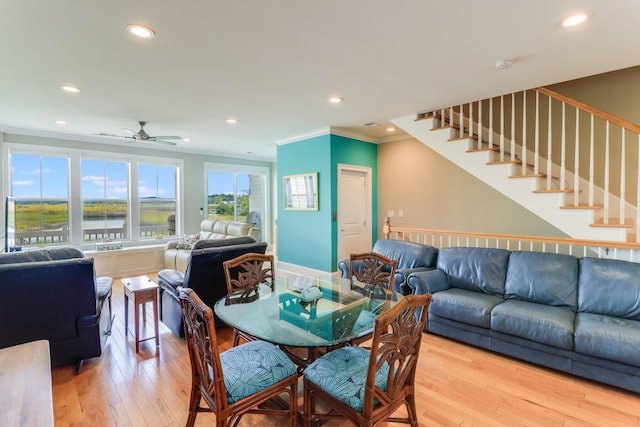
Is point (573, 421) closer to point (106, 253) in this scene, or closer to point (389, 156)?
point (389, 156)

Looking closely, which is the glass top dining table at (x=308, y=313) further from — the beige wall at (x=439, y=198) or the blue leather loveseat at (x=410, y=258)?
the beige wall at (x=439, y=198)

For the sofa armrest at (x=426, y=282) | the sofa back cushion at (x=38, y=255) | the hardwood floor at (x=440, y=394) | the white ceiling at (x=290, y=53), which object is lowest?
the hardwood floor at (x=440, y=394)

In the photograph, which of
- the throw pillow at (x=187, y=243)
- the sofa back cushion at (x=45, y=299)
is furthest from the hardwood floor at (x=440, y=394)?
the throw pillow at (x=187, y=243)

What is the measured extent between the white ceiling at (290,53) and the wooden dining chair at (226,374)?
1.96 meters

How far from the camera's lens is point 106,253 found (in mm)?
5691

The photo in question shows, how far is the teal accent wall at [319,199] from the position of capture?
5.30 meters

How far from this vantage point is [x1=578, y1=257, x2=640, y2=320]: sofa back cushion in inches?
98.9

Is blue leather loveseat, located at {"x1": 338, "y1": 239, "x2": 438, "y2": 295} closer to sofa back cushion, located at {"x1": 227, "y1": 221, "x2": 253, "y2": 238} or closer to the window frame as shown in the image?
sofa back cushion, located at {"x1": 227, "y1": 221, "x2": 253, "y2": 238}

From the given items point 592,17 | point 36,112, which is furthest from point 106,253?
point 592,17

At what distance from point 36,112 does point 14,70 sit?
67.1 inches

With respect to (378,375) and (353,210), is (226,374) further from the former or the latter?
(353,210)

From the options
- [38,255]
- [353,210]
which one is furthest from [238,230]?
[38,255]

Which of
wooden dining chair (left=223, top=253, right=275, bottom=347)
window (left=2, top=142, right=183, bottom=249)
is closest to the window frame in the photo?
window (left=2, top=142, right=183, bottom=249)

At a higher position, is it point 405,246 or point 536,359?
point 405,246
